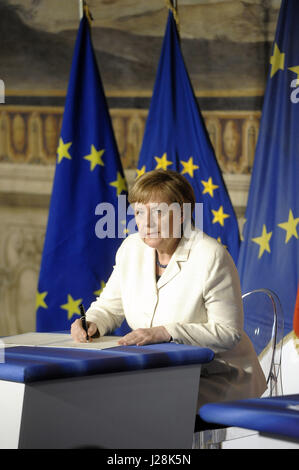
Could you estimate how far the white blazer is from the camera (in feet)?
8.18

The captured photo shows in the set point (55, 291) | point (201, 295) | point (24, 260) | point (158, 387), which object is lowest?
point (158, 387)

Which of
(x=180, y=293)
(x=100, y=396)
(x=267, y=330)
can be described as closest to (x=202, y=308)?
(x=180, y=293)

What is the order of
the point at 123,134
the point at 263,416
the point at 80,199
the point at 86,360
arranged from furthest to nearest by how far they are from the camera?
the point at 123,134 → the point at 80,199 → the point at 86,360 → the point at 263,416

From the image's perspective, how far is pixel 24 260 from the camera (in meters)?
5.17

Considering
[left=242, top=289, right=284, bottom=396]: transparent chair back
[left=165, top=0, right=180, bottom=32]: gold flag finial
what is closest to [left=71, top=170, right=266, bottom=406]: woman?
[left=242, top=289, right=284, bottom=396]: transparent chair back

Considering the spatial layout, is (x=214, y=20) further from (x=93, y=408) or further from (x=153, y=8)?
(x=93, y=408)

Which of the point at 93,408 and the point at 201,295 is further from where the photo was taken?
the point at 201,295

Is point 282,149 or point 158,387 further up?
point 282,149

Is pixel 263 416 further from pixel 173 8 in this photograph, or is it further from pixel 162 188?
pixel 173 8

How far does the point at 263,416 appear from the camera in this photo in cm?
150

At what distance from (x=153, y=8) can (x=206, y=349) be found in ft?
10.7

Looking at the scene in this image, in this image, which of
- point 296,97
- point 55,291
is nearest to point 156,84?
point 296,97

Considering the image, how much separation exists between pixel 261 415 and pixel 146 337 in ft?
2.97

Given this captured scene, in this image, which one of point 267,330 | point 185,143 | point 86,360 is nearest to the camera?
point 86,360
